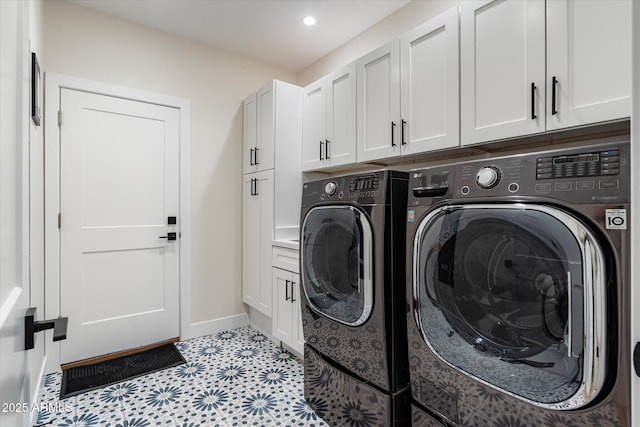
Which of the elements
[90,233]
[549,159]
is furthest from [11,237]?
[90,233]

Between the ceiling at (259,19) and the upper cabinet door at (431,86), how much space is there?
2.41ft

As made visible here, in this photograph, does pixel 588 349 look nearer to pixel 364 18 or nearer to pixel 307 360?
pixel 307 360

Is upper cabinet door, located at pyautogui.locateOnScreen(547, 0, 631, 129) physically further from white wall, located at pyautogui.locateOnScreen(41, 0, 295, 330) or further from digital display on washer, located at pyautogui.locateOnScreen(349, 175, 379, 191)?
white wall, located at pyautogui.locateOnScreen(41, 0, 295, 330)

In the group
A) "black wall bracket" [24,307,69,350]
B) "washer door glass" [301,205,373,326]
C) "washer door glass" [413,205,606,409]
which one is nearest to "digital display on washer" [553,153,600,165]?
"washer door glass" [413,205,606,409]

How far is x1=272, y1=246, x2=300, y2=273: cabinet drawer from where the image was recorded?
228 centimetres

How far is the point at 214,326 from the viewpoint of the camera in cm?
296

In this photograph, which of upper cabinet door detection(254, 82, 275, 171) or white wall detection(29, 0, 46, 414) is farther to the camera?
upper cabinet door detection(254, 82, 275, 171)

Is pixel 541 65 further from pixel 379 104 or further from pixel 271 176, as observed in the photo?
pixel 271 176

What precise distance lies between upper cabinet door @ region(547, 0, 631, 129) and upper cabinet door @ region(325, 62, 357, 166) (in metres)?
1.17

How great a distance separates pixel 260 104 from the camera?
2.82 metres

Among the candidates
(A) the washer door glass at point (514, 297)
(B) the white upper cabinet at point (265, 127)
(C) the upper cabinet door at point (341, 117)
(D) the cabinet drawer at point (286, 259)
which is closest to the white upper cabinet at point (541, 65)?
(A) the washer door glass at point (514, 297)

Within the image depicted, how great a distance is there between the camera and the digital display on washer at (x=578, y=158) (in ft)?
2.75

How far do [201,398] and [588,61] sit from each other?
2.61 metres

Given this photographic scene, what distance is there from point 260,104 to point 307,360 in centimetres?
215
